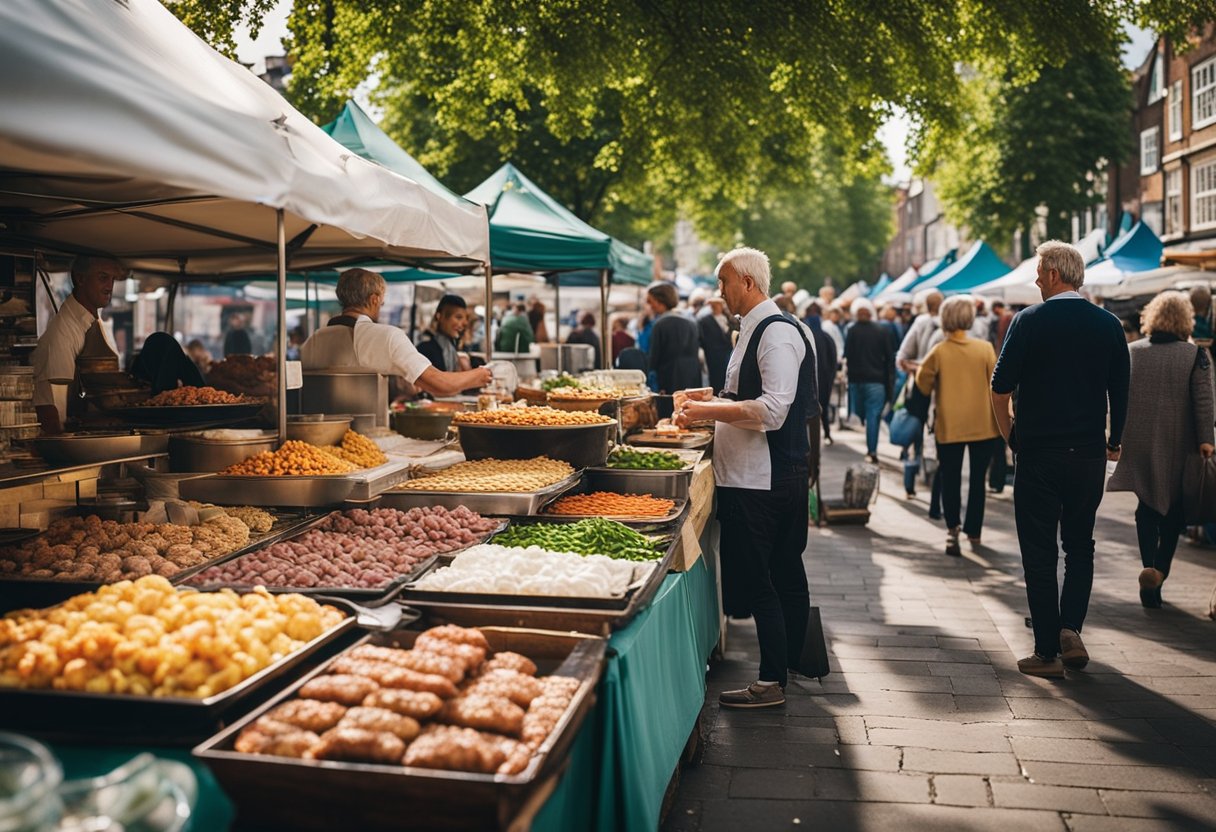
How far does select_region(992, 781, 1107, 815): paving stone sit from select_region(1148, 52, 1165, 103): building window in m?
37.0

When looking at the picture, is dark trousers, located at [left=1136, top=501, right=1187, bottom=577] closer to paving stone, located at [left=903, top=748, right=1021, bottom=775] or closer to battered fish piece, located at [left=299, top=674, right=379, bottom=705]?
paving stone, located at [left=903, top=748, right=1021, bottom=775]

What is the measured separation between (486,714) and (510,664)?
0.47 meters

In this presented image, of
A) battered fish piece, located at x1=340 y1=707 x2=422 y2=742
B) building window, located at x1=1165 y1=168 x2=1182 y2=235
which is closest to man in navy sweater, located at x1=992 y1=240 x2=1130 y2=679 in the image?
battered fish piece, located at x1=340 y1=707 x2=422 y2=742

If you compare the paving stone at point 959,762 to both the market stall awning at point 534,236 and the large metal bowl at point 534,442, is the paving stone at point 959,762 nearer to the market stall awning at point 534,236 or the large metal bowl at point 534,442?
the large metal bowl at point 534,442

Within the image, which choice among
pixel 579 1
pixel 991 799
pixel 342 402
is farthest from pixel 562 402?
pixel 579 1

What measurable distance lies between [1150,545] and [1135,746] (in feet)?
10.6

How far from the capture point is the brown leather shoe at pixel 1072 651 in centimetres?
604

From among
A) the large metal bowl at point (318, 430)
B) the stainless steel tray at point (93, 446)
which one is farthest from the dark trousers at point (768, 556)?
the stainless steel tray at point (93, 446)

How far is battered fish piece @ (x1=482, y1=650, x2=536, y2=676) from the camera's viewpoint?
3.05 metres

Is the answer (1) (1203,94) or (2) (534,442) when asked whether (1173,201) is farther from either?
(2) (534,442)

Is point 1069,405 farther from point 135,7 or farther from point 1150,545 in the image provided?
point 135,7

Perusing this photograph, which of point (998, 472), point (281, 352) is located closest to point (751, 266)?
point (281, 352)

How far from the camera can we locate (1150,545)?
7691 millimetres

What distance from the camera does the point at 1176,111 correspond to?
112 ft
